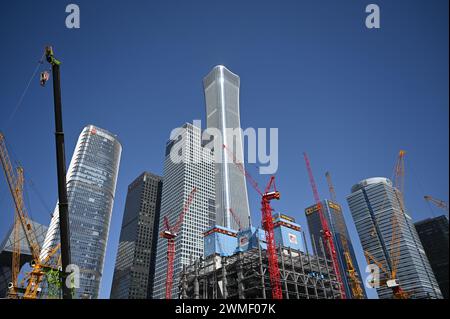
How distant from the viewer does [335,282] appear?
4532 inches

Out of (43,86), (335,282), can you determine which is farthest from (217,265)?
(43,86)

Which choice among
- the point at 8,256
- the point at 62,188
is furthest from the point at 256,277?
the point at 8,256

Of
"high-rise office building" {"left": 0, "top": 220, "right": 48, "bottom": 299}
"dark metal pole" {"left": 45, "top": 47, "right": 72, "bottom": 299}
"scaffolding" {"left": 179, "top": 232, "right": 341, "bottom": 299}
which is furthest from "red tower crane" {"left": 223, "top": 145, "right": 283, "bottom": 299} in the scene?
"high-rise office building" {"left": 0, "top": 220, "right": 48, "bottom": 299}

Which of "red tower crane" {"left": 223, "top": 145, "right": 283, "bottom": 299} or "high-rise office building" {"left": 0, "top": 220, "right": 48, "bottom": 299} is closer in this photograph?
"red tower crane" {"left": 223, "top": 145, "right": 283, "bottom": 299}

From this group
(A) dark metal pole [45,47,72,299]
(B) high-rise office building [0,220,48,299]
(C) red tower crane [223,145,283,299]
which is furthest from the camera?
(B) high-rise office building [0,220,48,299]

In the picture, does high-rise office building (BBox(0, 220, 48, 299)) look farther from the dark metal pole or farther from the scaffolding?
the dark metal pole

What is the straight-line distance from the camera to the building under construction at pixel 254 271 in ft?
314

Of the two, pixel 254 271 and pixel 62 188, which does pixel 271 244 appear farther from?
pixel 62 188

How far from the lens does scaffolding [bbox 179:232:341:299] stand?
9494cm

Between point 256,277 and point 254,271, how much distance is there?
2.90 metres

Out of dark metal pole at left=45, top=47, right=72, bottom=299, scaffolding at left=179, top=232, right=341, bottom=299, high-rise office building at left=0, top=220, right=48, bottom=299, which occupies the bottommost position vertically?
dark metal pole at left=45, top=47, right=72, bottom=299
